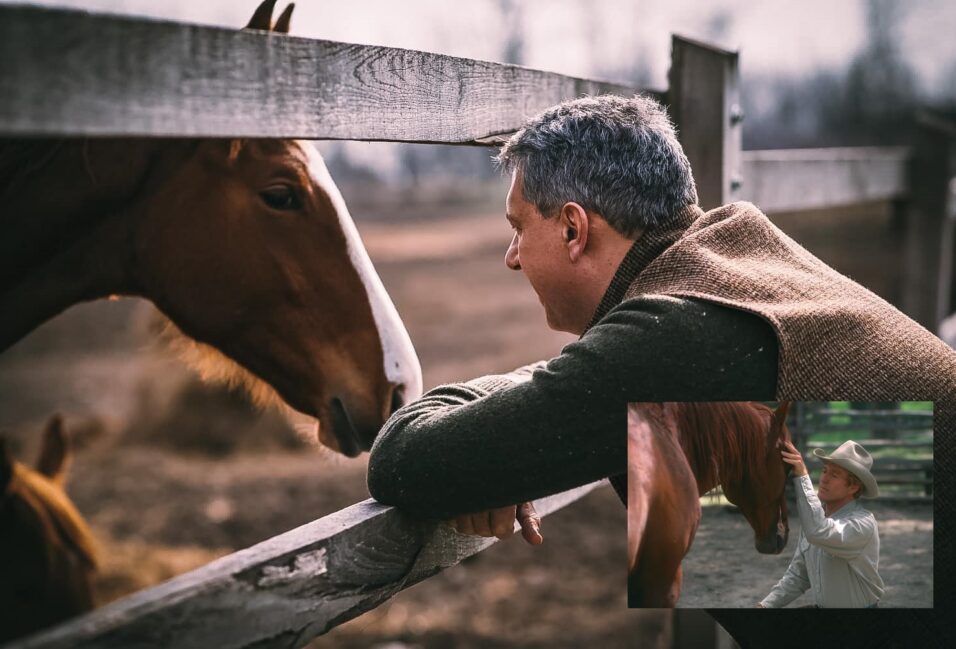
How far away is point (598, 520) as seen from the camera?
4.96m

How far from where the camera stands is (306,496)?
18.6 ft

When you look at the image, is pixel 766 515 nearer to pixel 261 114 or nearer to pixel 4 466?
pixel 261 114

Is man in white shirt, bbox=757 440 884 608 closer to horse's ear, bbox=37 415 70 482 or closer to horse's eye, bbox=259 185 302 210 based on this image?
horse's eye, bbox=259 185 302 210

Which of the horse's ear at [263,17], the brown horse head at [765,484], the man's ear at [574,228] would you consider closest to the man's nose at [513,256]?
the man's ear at [574,228]

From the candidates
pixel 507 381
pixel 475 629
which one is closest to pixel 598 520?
pixel 475 629

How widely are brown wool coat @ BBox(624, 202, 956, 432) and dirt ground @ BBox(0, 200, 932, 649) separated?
20cm

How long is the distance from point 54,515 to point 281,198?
6.46 feet

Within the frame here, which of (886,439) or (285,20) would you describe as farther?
(285,20)

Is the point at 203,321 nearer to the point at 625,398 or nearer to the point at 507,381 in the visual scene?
the point at 507,381

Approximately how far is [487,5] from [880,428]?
59.5 feet

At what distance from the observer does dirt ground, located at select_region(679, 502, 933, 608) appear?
1.20m

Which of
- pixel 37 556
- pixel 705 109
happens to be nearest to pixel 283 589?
pixel 705 109

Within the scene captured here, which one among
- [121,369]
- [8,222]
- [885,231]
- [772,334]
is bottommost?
[121,369]

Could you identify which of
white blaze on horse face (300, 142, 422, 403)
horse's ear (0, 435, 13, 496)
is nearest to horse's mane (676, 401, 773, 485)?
white blaze on horse face (300, 142, 422, 403)
